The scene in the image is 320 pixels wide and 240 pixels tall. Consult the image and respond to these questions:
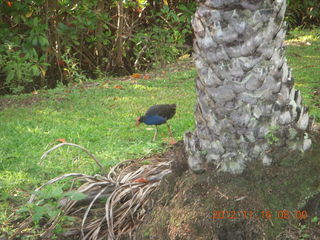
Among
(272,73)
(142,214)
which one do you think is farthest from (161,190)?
(272,73)

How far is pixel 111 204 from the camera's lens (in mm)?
3420

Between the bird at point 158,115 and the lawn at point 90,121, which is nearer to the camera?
the lawn at point 90,121

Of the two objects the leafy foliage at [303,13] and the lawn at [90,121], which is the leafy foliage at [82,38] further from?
the leafy foliage at [303,13]

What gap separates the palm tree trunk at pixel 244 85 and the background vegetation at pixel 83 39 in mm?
6719

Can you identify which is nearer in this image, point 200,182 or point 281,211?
point 281,211

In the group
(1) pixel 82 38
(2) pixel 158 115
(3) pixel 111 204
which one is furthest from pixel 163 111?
(1) pixel 82 38

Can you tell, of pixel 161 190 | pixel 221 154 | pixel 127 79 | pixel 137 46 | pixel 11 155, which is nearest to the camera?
pixel 221 154

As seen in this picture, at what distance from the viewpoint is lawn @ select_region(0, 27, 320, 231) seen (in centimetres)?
494

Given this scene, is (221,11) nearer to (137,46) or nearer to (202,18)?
(202,18)

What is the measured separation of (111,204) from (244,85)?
4.17 ft

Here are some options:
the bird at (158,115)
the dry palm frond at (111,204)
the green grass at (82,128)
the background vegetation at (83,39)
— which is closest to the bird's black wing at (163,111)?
the bird at (158,115)

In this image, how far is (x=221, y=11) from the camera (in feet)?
8.77

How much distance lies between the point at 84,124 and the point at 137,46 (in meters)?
5.54

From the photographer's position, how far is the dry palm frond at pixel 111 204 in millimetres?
3326
